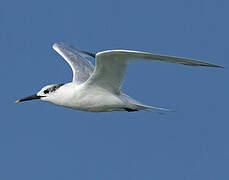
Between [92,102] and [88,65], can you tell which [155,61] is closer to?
[92,102]

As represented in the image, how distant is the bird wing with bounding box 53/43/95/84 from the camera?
46.0ft

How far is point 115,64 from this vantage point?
37.6 feet

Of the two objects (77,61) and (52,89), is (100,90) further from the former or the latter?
(77,61)

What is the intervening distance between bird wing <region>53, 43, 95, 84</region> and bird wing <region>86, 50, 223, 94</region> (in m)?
1.45

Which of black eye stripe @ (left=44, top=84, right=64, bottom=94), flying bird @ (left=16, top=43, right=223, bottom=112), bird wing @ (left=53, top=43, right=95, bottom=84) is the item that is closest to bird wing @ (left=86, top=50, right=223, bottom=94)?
flying bird @ (left=16, top=43, right=223, bottom=112)

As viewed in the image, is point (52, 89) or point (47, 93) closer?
point (52, 89)

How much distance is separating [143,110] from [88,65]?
2774 millimetres

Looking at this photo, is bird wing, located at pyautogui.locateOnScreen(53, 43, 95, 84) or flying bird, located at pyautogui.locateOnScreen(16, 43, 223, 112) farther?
bird wing, located at pyautogui.locateOnScreen(53, 43, 95, 84)

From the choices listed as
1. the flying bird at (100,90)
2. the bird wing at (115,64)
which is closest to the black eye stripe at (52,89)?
the flying bird at (100,90)

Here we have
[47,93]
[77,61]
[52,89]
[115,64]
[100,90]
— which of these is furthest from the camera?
[77,61]

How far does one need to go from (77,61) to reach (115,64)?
11.9 ft

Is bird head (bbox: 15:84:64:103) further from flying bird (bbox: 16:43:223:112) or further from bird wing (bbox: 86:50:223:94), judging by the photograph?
bird wing (bbox: 86:50:223:94)

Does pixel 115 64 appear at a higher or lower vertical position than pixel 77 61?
higher

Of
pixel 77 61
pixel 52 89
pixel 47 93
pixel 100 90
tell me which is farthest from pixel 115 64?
pixel 77 61
